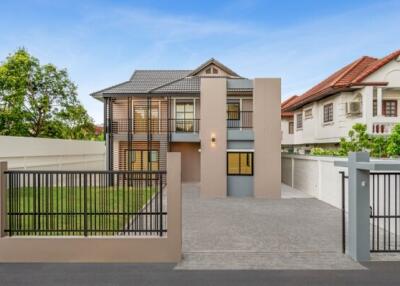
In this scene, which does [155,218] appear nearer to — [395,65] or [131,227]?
[131,227]

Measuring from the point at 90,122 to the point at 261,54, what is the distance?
1870 centimetres

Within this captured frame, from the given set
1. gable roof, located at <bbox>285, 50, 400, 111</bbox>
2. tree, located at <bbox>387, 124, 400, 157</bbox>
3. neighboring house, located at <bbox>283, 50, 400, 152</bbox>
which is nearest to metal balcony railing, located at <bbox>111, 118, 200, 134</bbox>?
gable roof, located at <bbox>285, 50, 400, 111</bbox>

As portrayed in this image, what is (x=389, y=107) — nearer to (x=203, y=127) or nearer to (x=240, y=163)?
(x=240, y=163)

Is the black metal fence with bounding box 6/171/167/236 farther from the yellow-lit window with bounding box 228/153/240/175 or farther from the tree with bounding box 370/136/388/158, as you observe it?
the tree with bounding box 370/136/388/158

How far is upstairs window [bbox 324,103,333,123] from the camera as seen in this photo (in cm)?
2047

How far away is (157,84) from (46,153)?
9221mm

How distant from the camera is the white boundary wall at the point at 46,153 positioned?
16859 mm

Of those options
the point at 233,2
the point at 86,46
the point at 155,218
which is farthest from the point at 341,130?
the point at 86,46

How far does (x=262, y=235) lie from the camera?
8.64 m

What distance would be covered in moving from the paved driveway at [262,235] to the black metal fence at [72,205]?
4.62 feet

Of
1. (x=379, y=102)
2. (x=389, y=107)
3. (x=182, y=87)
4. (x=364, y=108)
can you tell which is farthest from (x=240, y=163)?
(x=389, y=107)

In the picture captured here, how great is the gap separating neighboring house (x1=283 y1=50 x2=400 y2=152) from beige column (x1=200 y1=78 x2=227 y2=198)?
794 cm

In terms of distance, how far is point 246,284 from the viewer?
5.48 metres

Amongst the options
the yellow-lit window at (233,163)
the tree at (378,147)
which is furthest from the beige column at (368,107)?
the yellow-lit window at (233,163)
